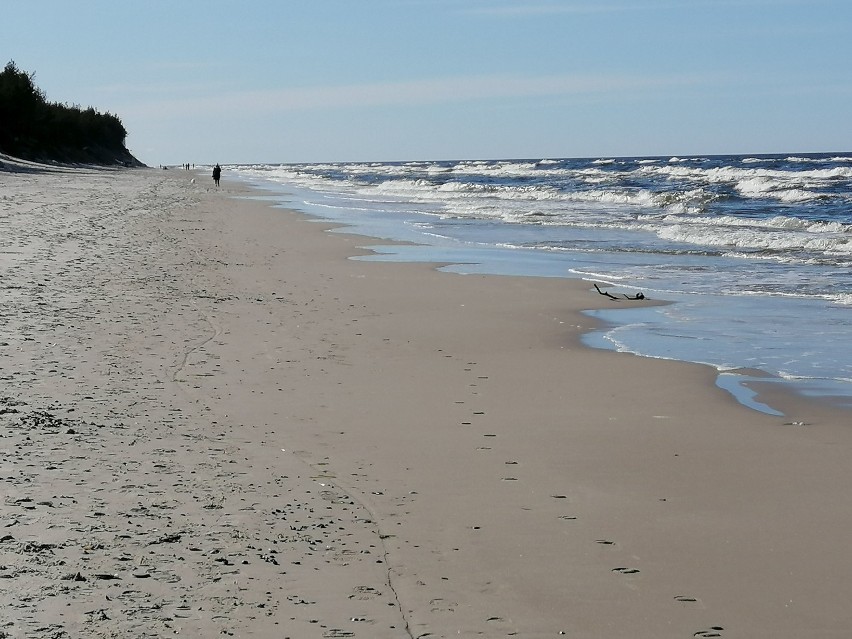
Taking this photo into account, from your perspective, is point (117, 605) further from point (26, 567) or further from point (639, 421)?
point (639, 421)

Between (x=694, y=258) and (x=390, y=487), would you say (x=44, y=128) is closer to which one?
(x=694, y=258)

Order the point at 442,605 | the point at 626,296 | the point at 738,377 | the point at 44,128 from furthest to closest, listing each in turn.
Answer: the point at 44,128 < the point at 626,296 < the point at 738,377 < the point at 442,605

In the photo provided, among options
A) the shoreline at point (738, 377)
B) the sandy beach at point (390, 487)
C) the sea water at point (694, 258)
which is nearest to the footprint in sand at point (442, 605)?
the sandy beach at point (390, 487)

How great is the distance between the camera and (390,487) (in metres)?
5.18

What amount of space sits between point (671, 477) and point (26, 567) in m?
3.28

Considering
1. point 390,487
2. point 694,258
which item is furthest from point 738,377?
point 694,258

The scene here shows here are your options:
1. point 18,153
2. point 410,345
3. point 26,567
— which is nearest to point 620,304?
point 410,345

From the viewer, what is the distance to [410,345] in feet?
31.1

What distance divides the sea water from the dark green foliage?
34.5 m

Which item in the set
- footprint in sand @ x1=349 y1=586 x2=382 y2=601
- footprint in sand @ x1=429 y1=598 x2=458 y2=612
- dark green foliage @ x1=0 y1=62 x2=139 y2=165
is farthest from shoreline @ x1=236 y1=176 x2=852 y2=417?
dark green foliage @ x1=0 y1=62 x2=139 y2=165

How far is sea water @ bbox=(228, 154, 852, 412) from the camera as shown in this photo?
9359 millimetres

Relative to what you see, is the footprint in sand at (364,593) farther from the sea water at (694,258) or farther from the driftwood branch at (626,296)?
the driftwood branch at (626,296)

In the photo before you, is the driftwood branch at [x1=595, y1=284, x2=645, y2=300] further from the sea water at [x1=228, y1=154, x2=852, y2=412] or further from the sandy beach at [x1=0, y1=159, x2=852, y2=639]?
the sandy beach at [x1=0, y1=159, x2=852, y2=639]

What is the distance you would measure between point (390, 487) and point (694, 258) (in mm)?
14848
